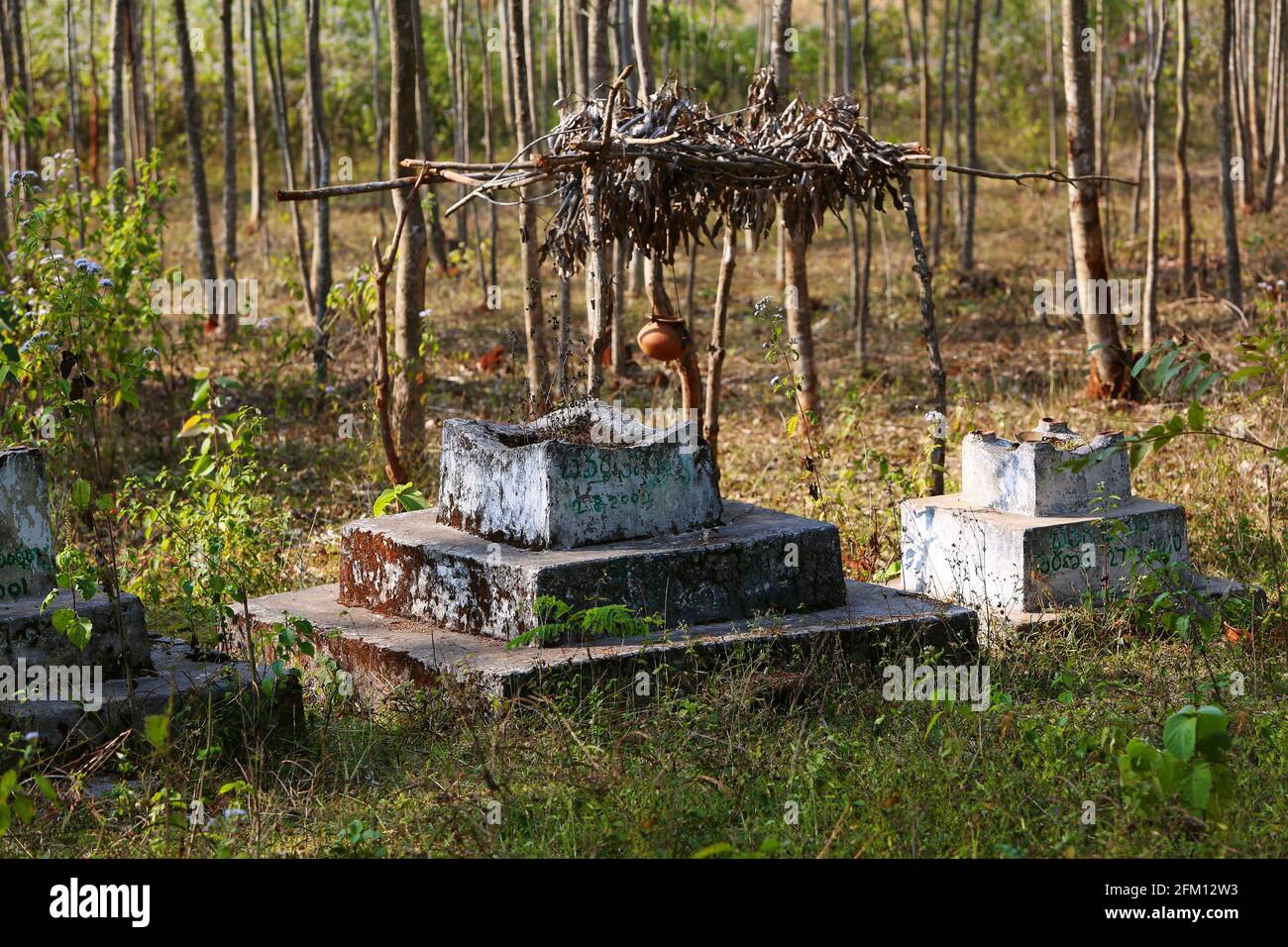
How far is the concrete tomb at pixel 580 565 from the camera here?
5.59 metres

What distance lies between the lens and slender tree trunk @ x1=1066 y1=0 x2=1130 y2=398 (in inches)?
392

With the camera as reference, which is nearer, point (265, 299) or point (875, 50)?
point (265, 299)

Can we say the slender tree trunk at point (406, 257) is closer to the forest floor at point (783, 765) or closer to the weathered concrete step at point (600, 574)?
the forest floor at point (783, 765)

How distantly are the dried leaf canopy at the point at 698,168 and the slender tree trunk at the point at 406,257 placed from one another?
168 centimetres

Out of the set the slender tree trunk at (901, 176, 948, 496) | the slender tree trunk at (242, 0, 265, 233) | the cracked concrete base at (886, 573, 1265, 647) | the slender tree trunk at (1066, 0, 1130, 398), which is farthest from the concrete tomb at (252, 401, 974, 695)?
the slender tree trunk at (242, 0, 265, 233)

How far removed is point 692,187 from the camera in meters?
7.02

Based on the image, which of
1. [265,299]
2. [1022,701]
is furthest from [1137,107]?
[1022,701]

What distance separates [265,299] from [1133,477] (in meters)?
10.3

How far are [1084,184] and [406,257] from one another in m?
4.73

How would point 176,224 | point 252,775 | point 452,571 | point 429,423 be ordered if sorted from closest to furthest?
point 252,775, point 452,571, point 429,423, point 176,224

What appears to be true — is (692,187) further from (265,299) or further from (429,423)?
(265,299)

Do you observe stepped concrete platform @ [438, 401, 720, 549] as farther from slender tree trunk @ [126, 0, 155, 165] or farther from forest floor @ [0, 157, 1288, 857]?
slender tree trunk @ [126, 0, 155, 165]

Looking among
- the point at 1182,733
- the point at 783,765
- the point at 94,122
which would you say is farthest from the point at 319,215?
the point at 1182,733

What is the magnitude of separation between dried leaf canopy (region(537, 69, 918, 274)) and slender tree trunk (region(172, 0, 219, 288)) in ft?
20.2
